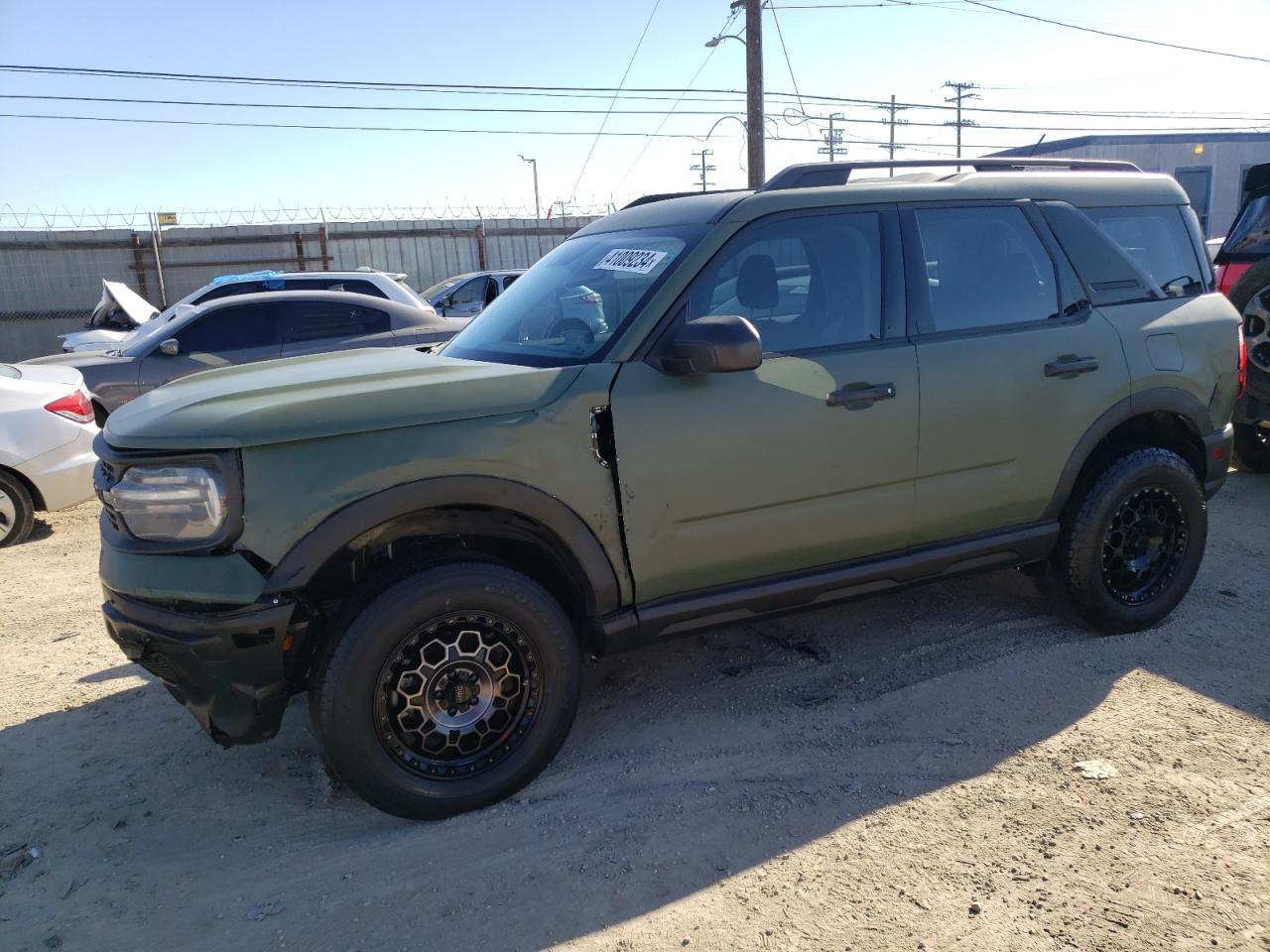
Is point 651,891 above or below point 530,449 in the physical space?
below

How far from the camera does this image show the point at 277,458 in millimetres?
2615

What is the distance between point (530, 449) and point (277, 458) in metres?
0.76

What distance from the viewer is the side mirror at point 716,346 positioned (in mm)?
2873

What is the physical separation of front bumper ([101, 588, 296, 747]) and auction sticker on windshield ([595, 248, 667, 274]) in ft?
5.59

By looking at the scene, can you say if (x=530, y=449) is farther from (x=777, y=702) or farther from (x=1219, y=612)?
(x=1219, y=612)

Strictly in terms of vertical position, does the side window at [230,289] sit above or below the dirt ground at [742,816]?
above

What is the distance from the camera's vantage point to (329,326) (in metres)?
8.77

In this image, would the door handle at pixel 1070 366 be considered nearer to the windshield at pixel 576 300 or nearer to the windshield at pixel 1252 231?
the windshield at pixel 576 300

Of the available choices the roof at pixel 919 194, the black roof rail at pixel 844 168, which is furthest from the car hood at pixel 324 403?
the black roof rail at pixel 844 168

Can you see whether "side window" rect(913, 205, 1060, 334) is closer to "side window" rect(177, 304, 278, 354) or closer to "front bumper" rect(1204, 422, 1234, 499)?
"front bumper" rect(1204, 422, 1234, 499)

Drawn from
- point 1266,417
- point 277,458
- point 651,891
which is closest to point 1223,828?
point 651,891

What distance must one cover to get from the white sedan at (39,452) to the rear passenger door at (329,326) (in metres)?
2.30

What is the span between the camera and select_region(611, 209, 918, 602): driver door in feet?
9.93

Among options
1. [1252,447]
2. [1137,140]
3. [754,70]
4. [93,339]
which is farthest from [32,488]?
[1137,140]
